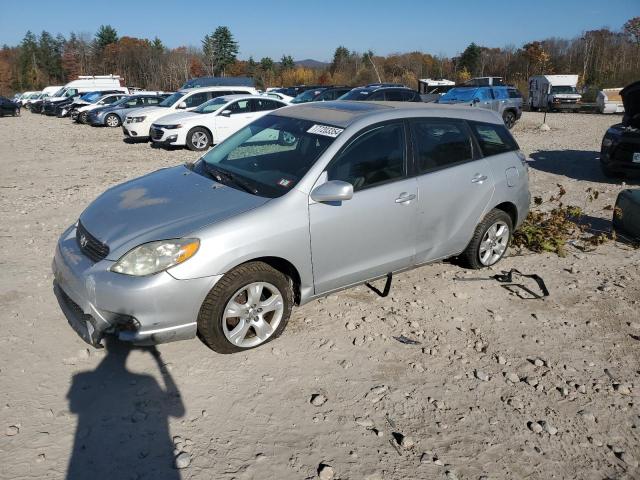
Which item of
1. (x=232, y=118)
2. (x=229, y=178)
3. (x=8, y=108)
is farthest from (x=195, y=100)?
(x=8, y=108)

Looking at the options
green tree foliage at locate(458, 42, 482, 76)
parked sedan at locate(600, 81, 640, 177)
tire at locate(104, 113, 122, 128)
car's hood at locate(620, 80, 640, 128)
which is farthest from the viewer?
green tree foliage at locate(458, 42, 482, 76)

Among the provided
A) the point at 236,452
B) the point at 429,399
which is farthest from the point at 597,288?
the point at 236,452

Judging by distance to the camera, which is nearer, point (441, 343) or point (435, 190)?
point (441, 343)

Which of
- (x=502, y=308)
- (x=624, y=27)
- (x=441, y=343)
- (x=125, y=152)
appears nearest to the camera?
(x=441, y=343)

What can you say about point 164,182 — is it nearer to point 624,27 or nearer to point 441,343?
point 441,343

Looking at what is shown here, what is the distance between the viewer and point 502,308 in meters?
4.47

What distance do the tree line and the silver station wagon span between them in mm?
46019

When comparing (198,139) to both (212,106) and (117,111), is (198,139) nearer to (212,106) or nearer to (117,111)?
(212,106)

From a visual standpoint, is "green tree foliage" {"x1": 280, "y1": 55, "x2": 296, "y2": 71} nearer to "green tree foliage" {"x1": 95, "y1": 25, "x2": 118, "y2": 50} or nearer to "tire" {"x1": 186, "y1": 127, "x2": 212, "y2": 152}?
"green tree foliage" {"x1": 95, "y1": 25, "x2": 118, "y2": 50}

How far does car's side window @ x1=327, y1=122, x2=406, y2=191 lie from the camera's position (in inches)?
152

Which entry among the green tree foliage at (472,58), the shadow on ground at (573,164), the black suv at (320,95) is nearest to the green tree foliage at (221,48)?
the green tree foliage at (472,58)

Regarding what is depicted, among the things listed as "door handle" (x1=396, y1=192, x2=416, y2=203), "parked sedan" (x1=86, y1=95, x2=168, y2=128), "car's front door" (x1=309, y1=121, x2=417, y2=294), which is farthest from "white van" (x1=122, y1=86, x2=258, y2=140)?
"door handle" (x1=396, y1=192, x2=416, y2=203)

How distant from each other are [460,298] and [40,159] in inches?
479

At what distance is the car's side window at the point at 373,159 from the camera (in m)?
3.86
